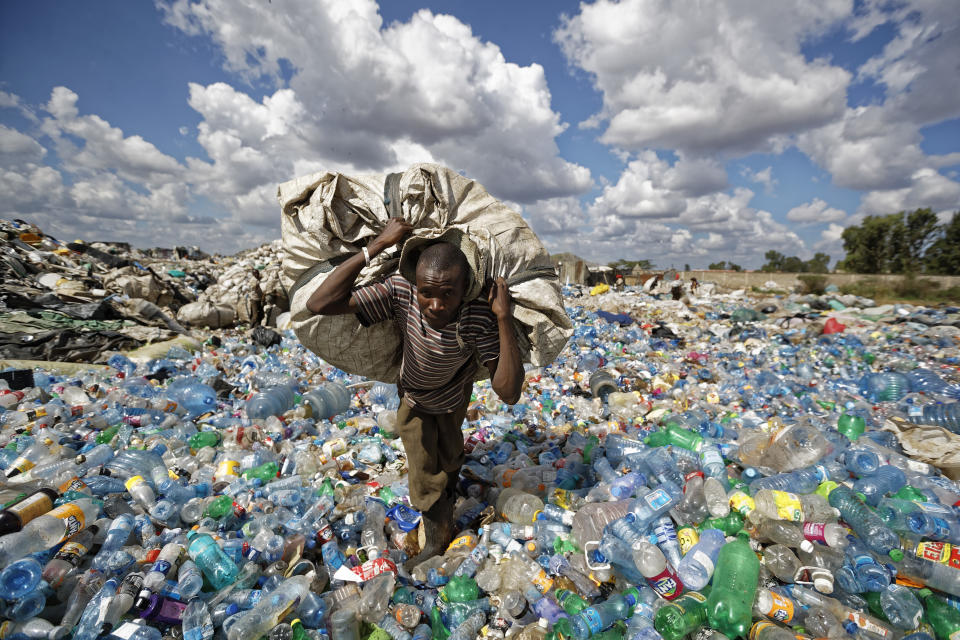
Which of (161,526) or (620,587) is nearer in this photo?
(620,587)

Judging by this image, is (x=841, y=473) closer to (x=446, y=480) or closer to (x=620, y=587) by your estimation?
(x=620, y=587)

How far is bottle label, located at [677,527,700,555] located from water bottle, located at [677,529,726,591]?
42mm

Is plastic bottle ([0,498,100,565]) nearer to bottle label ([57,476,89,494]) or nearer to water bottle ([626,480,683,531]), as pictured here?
bottle label ([57,476,89,494])

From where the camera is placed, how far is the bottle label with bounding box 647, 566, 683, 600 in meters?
1.78

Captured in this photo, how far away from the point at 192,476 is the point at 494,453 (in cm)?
214

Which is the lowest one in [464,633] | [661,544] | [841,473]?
[464,633]

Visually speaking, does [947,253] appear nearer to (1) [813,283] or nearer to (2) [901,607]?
(1) [813,283]

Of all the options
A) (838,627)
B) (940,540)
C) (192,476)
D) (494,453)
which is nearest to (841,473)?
(940,540)

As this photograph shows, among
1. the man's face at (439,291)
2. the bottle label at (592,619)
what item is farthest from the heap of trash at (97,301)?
the bottle label at (592,619)

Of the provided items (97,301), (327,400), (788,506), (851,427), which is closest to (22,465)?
(327,400)

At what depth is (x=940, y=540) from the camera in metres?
2.01

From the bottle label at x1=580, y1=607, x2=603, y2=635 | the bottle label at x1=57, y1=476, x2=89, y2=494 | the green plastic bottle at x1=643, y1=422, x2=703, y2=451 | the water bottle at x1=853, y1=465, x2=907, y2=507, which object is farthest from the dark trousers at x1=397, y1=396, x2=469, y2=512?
the water bottle at x1=853, y1=465, x2=907, y2=507

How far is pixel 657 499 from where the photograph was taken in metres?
2.12

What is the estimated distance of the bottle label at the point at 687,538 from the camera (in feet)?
6.46
